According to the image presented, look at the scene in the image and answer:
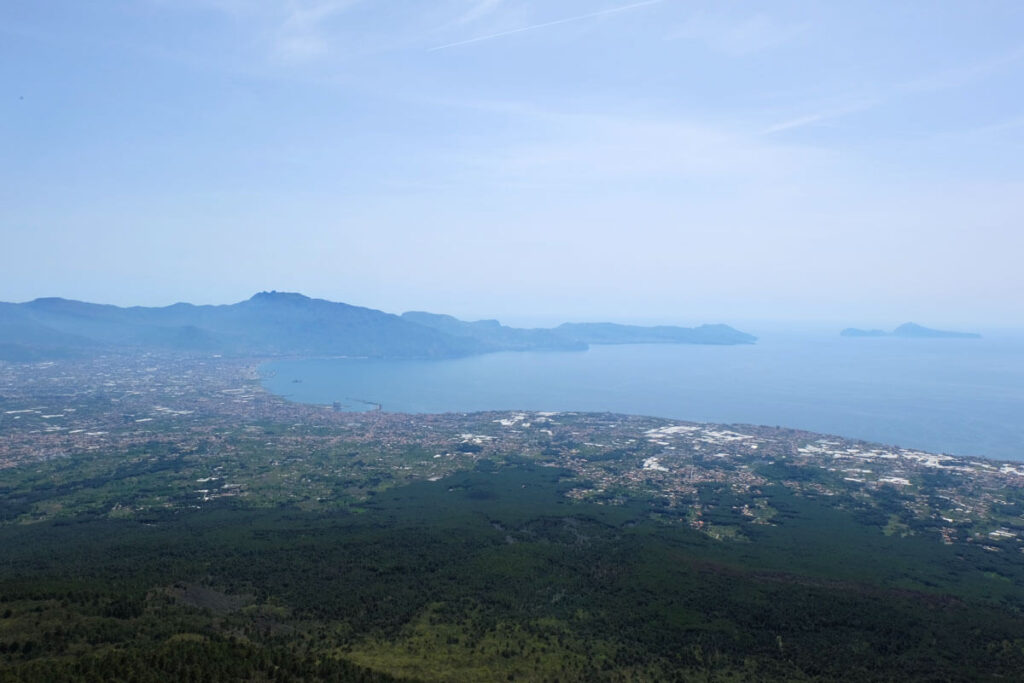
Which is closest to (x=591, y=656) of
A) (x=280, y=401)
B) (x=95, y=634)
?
(x=95, y=634)

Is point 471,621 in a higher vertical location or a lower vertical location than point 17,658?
lower

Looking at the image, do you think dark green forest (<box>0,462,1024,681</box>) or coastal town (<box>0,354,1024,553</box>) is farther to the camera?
coastal town (<box>0,354,1024,553</box>)

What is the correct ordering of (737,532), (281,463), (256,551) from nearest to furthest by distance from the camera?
(256,551) → (737,532) → (281,463)

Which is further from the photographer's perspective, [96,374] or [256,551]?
[96,374]

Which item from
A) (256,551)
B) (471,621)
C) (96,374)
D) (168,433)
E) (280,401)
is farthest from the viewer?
(96,374)

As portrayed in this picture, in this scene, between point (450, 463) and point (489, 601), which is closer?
point (489, 601)

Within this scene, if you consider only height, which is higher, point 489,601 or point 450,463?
point 489,601

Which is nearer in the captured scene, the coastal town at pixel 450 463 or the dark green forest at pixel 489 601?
the dark green forest at pixel 489 601

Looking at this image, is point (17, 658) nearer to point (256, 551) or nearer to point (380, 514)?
point (256, 551)
